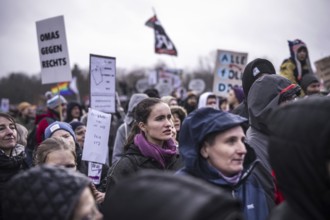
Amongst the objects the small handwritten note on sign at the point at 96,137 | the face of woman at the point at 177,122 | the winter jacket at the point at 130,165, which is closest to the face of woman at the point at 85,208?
the winter jacket at the point at 130,165

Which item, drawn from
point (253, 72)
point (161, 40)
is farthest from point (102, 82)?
point (161, 40)

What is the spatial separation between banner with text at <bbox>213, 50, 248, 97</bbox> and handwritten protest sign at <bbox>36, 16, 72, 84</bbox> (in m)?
3.87

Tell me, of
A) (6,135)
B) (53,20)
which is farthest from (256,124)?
(53,20)

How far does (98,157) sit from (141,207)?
3821 millimetres

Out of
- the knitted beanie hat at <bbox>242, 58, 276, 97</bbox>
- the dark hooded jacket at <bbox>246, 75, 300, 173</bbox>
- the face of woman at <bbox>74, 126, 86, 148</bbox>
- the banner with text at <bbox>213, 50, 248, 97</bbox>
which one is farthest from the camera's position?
the banner with text at <bbox>213, 50, 248, 97</bbox>

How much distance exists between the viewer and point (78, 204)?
186 centimetres

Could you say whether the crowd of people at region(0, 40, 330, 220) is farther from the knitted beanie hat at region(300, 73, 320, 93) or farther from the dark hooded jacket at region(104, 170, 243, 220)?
the knitted beanie hat at region(300, 73, 320, 93)

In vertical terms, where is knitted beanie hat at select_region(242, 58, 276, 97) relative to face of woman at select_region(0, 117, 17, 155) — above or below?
above

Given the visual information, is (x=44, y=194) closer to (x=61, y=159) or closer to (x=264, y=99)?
(x=61, y=159)

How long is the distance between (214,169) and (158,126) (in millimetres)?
1313

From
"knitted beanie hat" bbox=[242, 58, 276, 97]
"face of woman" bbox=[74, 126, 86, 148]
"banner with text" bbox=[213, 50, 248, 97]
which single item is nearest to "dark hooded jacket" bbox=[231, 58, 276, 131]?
"knitted beanie hat" bbox=[242, 58, 276, 97]

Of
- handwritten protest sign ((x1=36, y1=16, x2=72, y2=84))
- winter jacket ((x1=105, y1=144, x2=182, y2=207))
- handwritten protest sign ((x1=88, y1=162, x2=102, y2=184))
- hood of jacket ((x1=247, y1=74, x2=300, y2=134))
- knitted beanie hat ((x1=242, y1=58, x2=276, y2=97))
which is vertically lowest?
handwritten protest sign ((x1=88, y1=162, x2=102, y2=184))

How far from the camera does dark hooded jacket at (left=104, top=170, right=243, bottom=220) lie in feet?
4.06

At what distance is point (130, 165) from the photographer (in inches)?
144
